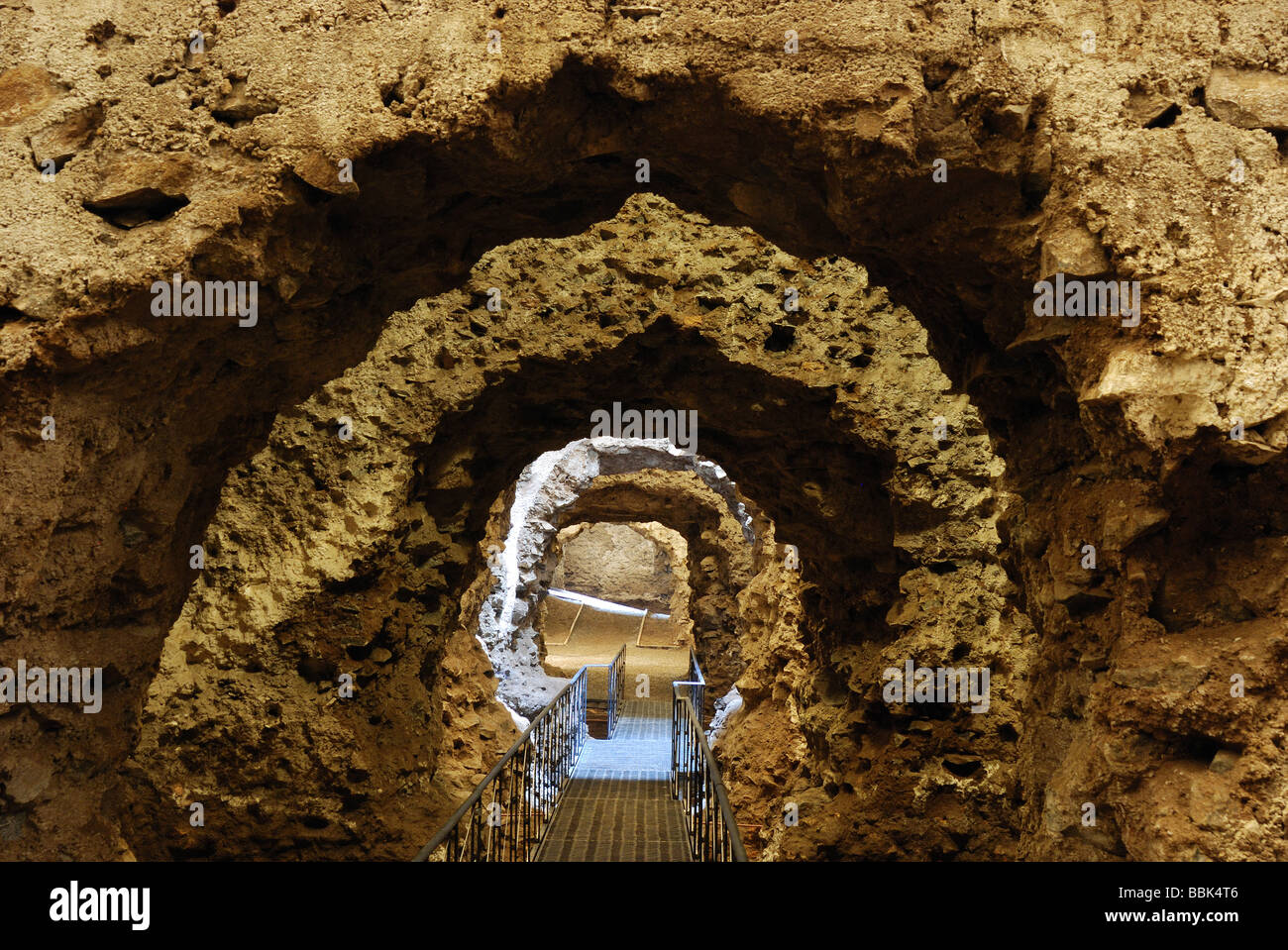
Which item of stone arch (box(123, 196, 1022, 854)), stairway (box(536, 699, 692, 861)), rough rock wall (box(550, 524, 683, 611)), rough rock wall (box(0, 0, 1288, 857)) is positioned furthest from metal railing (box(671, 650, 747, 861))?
rough rock wall (box(550, 524, 683, 611))

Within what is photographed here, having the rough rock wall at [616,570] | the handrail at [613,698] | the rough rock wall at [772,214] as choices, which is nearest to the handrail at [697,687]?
the handrail at [613,698]

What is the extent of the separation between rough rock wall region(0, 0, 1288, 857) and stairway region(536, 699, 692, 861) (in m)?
3.85

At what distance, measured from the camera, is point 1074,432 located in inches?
112

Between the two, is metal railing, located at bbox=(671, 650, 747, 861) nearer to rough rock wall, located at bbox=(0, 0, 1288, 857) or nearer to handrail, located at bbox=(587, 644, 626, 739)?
handrail, located at bbox=(587, 644, 626, 739)

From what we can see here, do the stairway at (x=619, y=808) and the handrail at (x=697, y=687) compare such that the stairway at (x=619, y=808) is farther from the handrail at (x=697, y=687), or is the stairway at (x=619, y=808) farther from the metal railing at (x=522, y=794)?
the handrail at (x=697, y=687)

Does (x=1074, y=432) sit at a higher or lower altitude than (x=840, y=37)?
lower

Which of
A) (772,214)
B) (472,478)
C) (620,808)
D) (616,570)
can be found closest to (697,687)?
(620,808)

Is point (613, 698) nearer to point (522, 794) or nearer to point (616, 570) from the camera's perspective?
point (522, 794)

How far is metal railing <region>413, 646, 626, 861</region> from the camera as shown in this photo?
161 inches

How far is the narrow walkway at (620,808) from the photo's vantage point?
6309 millimetres

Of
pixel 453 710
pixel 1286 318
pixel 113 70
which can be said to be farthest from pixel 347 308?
pixel 453 710

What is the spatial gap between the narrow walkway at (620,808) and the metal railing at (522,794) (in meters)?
0.15

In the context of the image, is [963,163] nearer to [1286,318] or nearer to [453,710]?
[1286,318]
